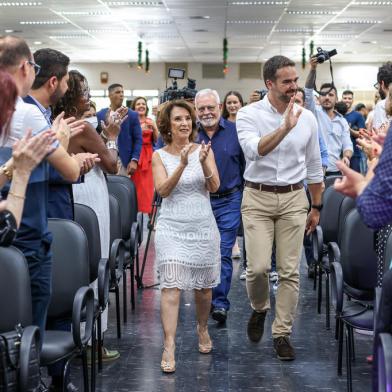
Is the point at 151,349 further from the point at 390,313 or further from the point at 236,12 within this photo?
the point at 236,12

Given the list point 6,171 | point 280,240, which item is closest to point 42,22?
point 280,240

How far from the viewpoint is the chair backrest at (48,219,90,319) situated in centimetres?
318

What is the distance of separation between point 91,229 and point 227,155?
1550 millimetres

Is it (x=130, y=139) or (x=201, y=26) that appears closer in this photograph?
(x=130, y=139)

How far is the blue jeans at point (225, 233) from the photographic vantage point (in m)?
4.94

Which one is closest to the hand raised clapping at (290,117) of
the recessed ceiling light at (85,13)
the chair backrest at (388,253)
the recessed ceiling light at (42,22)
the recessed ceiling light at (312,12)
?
the chair backrest at (388,253)

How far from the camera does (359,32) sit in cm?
1655

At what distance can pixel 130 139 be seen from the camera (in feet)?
25.3

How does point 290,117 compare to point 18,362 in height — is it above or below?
above

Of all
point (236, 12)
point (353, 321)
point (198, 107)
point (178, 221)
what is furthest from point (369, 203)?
point (236, 12)

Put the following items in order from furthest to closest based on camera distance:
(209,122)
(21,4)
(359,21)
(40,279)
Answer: (359,21) < (21,4) < (209,122) < (40,279)

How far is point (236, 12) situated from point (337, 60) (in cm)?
1083

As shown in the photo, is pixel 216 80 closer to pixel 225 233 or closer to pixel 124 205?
pixel 124 205

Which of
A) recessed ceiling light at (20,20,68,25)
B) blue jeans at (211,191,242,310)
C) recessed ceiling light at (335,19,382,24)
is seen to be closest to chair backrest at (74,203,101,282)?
blue jeans at (211,191,242,310)
